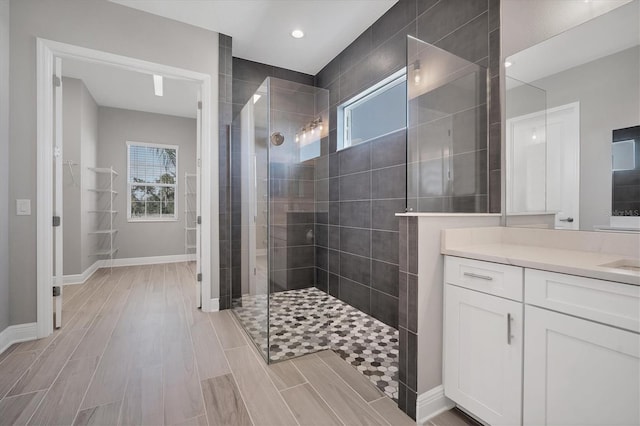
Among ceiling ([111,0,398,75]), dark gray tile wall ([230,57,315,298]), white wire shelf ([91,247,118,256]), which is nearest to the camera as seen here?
ceiling ([111,0,398,75])

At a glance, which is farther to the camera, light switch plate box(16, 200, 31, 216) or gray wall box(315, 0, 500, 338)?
light switch plate box(16, 200, 31, 216)

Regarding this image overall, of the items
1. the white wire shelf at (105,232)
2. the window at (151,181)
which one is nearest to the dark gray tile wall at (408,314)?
the white wire shelf at (105,232)

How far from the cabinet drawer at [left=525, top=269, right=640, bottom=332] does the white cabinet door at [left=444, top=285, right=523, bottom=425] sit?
0.12m

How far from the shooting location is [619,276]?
92cm

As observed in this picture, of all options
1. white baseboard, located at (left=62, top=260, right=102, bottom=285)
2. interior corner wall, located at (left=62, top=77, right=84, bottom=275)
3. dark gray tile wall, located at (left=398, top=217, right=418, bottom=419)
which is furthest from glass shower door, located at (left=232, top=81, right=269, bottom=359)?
interior corner wall, located at (left=62, top=77, right=84, bottom=275)

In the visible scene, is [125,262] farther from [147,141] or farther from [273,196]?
[273,196]

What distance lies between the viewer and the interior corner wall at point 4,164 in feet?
7.14

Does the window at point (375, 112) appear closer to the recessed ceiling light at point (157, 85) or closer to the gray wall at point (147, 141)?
the recessed ceiling light at point (157, 85)

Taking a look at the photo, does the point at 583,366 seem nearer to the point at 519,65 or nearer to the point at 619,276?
the point at 619,276

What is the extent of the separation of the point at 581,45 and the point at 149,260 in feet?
21.6

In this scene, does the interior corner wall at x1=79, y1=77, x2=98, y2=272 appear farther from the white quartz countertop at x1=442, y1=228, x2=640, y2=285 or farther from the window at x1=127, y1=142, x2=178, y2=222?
the white quartz countertop at x1=442, y1=228, x2=640, y2=285

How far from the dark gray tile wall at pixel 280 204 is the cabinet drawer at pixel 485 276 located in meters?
1.47

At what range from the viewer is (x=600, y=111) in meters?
1.46

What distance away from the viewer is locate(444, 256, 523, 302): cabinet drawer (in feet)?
3.97
